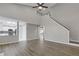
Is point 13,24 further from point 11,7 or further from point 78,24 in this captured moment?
point 78,24

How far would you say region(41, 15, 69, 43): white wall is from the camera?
260 inches

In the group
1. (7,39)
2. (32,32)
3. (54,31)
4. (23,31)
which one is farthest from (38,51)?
(32,32)

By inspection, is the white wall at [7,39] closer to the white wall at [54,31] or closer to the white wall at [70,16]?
the white wall at [54,31]

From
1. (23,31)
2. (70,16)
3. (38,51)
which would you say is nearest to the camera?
(38,51)

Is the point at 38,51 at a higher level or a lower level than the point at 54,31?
lower

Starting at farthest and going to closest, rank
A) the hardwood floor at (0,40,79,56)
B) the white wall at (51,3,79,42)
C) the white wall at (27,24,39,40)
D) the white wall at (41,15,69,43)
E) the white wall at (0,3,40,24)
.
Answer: the white wall at (27,24,39,40)
the white wall at (51,3,79,42)
the white wall at (41,15,69,43)
the white wall at (0,3,40,24)
the hardwood floor at (0,40,79,56)

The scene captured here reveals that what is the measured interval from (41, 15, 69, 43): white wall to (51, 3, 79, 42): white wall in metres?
1.17

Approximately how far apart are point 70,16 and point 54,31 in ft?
6.64

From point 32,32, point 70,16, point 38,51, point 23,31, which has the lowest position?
point 38,51

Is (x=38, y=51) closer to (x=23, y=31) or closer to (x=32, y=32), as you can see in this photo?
(x=23, y=31)

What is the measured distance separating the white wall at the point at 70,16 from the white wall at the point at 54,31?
3.83 feet

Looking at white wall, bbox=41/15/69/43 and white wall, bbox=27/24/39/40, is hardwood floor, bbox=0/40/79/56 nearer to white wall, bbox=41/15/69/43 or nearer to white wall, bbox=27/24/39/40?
white wall, bbox=41/15/69/43

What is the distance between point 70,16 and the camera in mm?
7449

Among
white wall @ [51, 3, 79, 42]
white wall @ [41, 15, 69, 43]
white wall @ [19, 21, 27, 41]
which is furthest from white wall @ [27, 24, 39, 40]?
white wall @ [51, 3, 79, 42]
